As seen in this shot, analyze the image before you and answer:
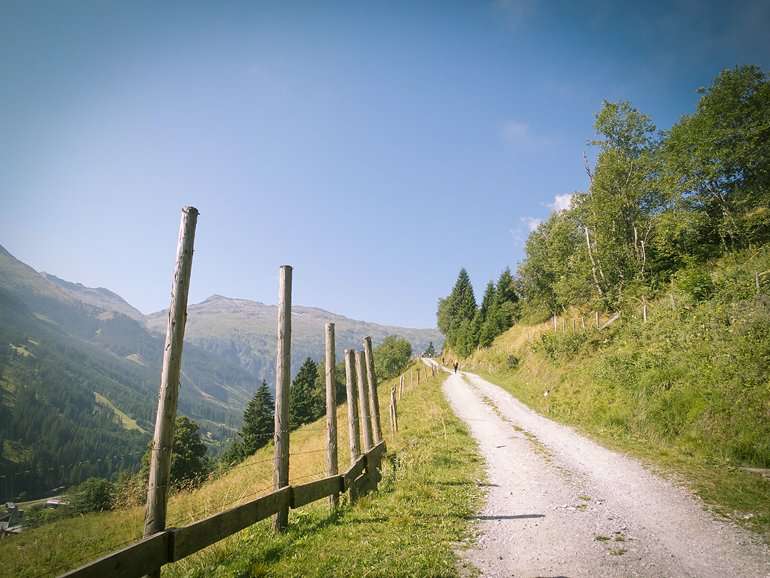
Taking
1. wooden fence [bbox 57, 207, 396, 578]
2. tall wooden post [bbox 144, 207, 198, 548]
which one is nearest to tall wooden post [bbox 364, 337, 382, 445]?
wooden fence [bbox 57, 207, 396, 578]

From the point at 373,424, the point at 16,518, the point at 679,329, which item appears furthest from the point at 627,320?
the point at 16,518

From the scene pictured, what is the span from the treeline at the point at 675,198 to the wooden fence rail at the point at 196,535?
21489 mm

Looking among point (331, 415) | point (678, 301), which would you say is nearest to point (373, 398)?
point (331, 415)

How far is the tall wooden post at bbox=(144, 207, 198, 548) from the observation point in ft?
16.2

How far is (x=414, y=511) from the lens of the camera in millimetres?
7992

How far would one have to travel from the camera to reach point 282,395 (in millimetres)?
7676

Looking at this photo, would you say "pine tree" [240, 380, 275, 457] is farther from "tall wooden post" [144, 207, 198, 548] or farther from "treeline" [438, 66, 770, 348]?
"tall wooden post" [144, 207, 198, 548]

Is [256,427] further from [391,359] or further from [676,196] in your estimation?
[676,196]

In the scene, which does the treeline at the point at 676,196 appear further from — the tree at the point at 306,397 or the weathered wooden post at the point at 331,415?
the tree at the point at 306,397

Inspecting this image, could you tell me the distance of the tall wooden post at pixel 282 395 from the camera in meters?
7.38

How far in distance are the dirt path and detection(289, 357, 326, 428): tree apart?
60.1m

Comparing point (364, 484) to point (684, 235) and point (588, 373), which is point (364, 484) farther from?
point (684, 235)

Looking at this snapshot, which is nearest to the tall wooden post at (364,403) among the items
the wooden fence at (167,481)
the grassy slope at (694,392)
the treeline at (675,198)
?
the wooden fence at (167,481)

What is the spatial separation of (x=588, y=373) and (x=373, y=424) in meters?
15.7
